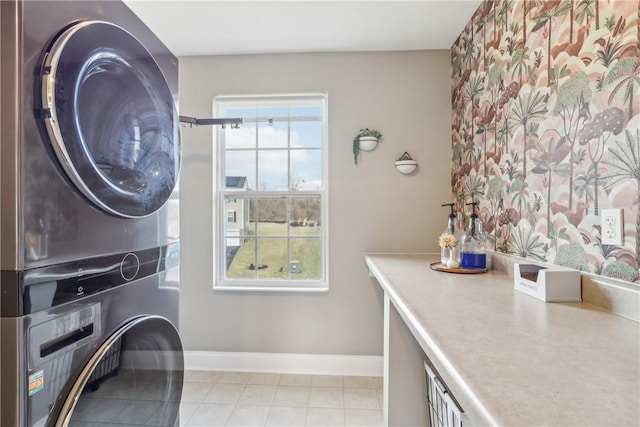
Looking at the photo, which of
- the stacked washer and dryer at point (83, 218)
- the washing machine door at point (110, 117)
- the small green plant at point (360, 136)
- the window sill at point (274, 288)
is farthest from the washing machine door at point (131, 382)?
the small green plant at point (360, 136)

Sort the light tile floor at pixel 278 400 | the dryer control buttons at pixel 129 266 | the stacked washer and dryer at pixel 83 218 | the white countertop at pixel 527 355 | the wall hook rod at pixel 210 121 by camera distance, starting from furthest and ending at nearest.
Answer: the wall hook rod at pixel 210 121 < the light tile floor at pixel 278 400 < the dryer control buttons at pixel 129 266 < the stacked washer and dryer at pixel 83 218 < the white countertop at pixel 527 355

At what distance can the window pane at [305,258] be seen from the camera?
2311mm

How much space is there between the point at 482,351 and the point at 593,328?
416 millimetres

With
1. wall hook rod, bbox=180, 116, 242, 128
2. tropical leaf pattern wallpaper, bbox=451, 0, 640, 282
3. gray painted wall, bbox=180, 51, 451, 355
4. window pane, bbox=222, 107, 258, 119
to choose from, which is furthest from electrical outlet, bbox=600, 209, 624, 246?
window pane, bbox=222, 107, 258, 119

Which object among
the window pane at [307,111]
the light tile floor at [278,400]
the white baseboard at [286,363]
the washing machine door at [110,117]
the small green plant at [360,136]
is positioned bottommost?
the light tile floor at [278,400]

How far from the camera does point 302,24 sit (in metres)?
1.89

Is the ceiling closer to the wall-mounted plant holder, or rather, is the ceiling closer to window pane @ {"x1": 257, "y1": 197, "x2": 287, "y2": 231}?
the wall-mounted plant holder

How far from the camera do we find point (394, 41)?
208 cm

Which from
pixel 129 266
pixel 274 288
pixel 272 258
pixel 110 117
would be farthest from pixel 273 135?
pixel 129 266

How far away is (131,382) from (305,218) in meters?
1.57

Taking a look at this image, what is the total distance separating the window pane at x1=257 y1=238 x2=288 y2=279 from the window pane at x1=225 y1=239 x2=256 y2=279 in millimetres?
61

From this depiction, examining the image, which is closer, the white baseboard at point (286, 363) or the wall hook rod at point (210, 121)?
the wall hook rod at point (210, 121)

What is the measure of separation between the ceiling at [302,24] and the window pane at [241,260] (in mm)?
1483

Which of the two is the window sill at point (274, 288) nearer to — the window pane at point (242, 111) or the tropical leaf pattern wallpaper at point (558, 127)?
the tropical leaf pattern wallpaper at point (558, 127)
